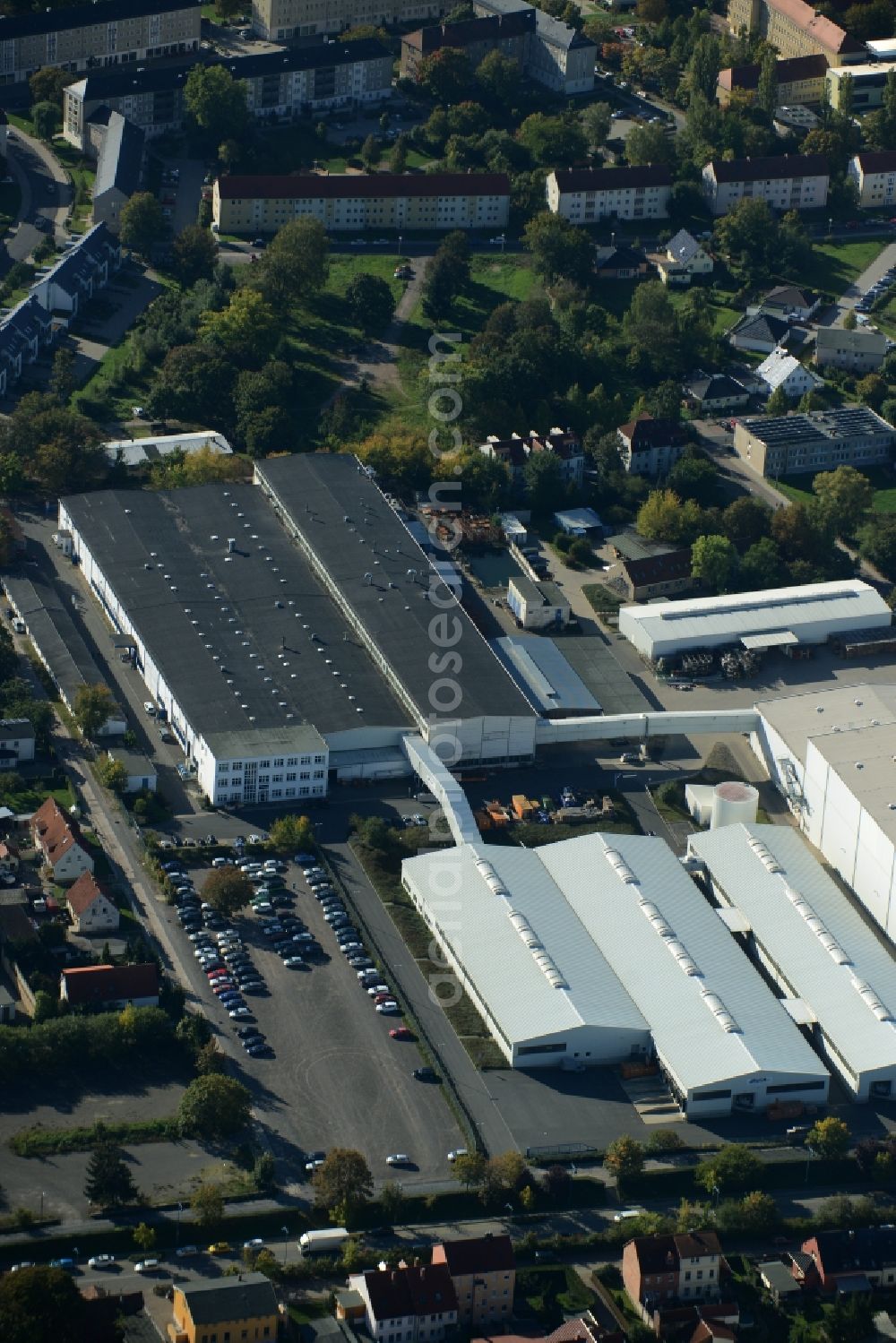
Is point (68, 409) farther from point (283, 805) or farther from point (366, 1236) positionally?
point (366, 1236)

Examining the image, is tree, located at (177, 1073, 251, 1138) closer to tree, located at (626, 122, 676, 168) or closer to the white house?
the white house

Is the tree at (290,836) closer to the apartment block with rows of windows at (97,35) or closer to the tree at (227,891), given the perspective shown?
the tree at (227,891)

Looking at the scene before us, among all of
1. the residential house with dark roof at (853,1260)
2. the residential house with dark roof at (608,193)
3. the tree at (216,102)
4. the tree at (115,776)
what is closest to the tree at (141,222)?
the tree at (216,102)

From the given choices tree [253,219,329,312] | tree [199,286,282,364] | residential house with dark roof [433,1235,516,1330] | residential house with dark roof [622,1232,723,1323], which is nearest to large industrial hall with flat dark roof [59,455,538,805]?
tree [199,286,282,364]

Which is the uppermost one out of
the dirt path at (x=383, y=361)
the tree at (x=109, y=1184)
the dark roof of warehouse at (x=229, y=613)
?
the dark roof of warehouse at (x=229, y=613)

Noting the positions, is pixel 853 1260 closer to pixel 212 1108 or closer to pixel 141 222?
pixel 212 1108

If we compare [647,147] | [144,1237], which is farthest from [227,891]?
[647,147]

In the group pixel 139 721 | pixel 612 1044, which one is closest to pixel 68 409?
pixel 139 721
